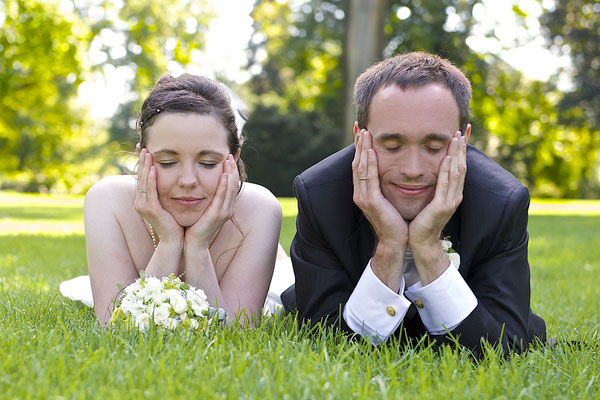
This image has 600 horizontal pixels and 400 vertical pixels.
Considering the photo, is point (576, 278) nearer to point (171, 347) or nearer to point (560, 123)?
point (171, 347)

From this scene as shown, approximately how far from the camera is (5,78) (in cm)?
1448

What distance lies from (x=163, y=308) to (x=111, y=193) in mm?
1422

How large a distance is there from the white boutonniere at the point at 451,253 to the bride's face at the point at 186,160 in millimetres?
1551

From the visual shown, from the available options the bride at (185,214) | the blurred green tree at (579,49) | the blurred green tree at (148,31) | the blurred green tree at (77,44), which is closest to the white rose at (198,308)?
the bride at (185,214)

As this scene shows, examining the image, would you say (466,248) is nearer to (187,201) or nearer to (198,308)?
(198,308)

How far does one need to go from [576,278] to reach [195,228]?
5.37m

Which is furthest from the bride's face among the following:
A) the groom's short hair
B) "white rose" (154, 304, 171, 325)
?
the groom's short hair

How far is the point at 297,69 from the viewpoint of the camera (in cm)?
2736

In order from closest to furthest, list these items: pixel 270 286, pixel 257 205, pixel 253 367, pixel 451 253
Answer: pixel 253 367, pixel 451 253, pixel 257 205, pixel 270 286

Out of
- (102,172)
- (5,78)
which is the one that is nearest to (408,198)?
(5,78)

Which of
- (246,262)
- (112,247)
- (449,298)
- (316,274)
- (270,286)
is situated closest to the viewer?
(449,298)

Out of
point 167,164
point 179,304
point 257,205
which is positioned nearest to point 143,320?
point 179,304

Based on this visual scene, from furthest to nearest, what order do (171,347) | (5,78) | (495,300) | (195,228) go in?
(5,78), (195,228), (495,300), (171,347)

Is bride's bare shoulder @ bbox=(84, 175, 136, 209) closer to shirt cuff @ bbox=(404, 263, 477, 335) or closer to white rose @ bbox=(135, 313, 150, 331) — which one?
white rose @ bbox=(135, 313, 150, 331)
